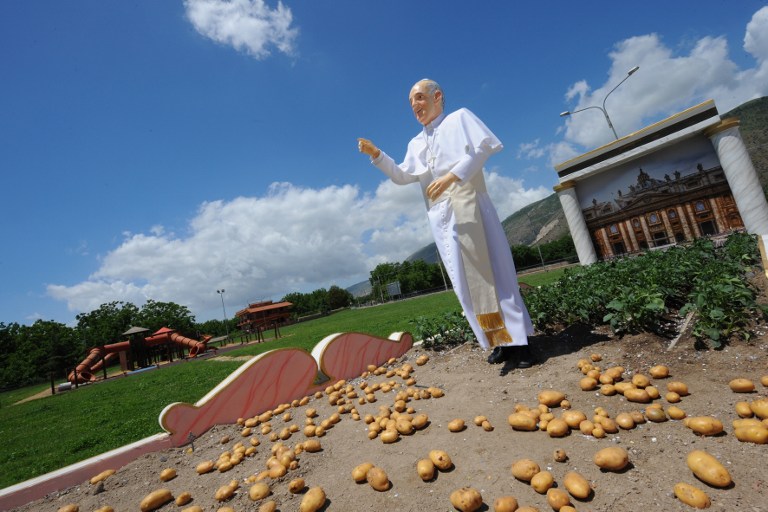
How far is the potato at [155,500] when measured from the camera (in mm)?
2189

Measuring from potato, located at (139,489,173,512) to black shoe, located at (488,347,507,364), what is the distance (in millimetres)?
2951

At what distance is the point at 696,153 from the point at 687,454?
11.6m

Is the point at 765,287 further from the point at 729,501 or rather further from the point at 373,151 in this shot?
the point at 373,151

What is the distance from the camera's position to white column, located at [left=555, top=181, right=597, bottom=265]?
11.5 metres

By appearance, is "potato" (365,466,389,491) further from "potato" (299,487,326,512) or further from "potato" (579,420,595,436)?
"potato" (579,420,595,436)

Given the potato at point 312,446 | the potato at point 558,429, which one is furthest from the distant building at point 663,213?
the potato at point 312,446

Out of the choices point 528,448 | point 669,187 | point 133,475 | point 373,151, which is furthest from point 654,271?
point 669,187

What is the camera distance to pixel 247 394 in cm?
359

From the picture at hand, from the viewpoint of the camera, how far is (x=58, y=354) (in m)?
16.0

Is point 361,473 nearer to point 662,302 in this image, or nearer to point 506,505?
point 506,505

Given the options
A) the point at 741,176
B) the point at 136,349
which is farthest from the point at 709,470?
the point at 136,349

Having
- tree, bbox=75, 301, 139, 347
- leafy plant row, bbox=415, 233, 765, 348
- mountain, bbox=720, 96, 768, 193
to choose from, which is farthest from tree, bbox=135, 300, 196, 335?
mountain, bbox=720, 96, 768, 193

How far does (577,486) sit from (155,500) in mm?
2483

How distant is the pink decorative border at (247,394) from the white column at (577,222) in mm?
9387
